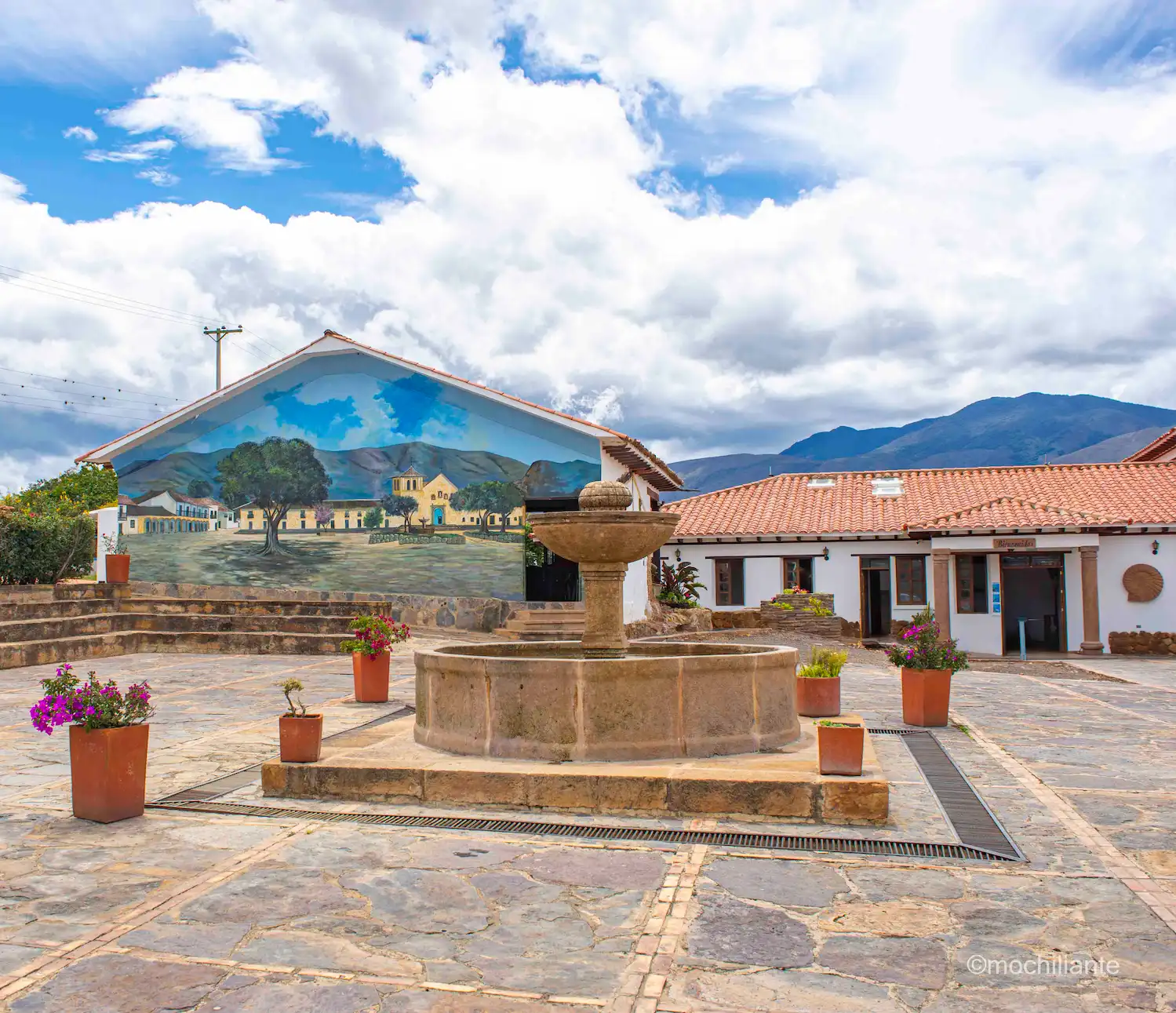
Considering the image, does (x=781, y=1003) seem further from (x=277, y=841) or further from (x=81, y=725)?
(x=81, y=725)

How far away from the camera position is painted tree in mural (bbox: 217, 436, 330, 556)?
71.3ft

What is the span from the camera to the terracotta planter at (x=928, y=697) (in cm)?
991

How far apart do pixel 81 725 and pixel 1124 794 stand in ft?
22.7

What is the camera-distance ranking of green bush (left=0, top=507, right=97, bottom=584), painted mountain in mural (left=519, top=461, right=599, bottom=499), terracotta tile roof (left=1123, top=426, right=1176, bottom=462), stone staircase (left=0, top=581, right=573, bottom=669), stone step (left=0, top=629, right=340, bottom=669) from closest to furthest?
1. stone staircase (left=0, top=581, right=573, bottom=669)
2. stone step (left=0, top=629, right=340, bottom=669)
3. green bush (left=0, top=507, right=97, bottom=584)
4. painted mountain in mural (left=519, top=461, right=599, bottom=499)
5. terracotta tile roof (left=1123, top=426, right=1176, bottom=462)

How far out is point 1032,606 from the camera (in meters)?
31.0

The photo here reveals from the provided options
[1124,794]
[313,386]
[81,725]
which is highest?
[313,386]

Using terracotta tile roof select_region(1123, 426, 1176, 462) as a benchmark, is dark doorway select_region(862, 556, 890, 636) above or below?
below

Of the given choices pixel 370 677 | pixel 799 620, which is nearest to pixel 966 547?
pixel 799 620

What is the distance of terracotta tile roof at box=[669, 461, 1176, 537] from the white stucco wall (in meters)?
0.58

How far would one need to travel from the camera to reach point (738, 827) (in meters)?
5.98

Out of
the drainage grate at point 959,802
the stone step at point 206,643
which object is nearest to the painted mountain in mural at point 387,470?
the stone step at point 206,643

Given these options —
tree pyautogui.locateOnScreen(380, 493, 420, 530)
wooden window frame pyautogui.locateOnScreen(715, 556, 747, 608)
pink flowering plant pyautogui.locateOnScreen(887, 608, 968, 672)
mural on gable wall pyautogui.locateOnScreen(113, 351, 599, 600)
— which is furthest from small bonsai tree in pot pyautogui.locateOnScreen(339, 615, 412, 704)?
wooden window frame pyautogui.locateOnScreen(715, 556, 747, 608)

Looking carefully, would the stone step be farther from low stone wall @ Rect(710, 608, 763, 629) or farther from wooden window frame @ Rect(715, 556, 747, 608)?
wooden window frame @ Rect(715, 556, 747, 608)

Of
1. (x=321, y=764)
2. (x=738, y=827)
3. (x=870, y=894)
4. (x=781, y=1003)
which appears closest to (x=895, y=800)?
(x=738, y=827)
